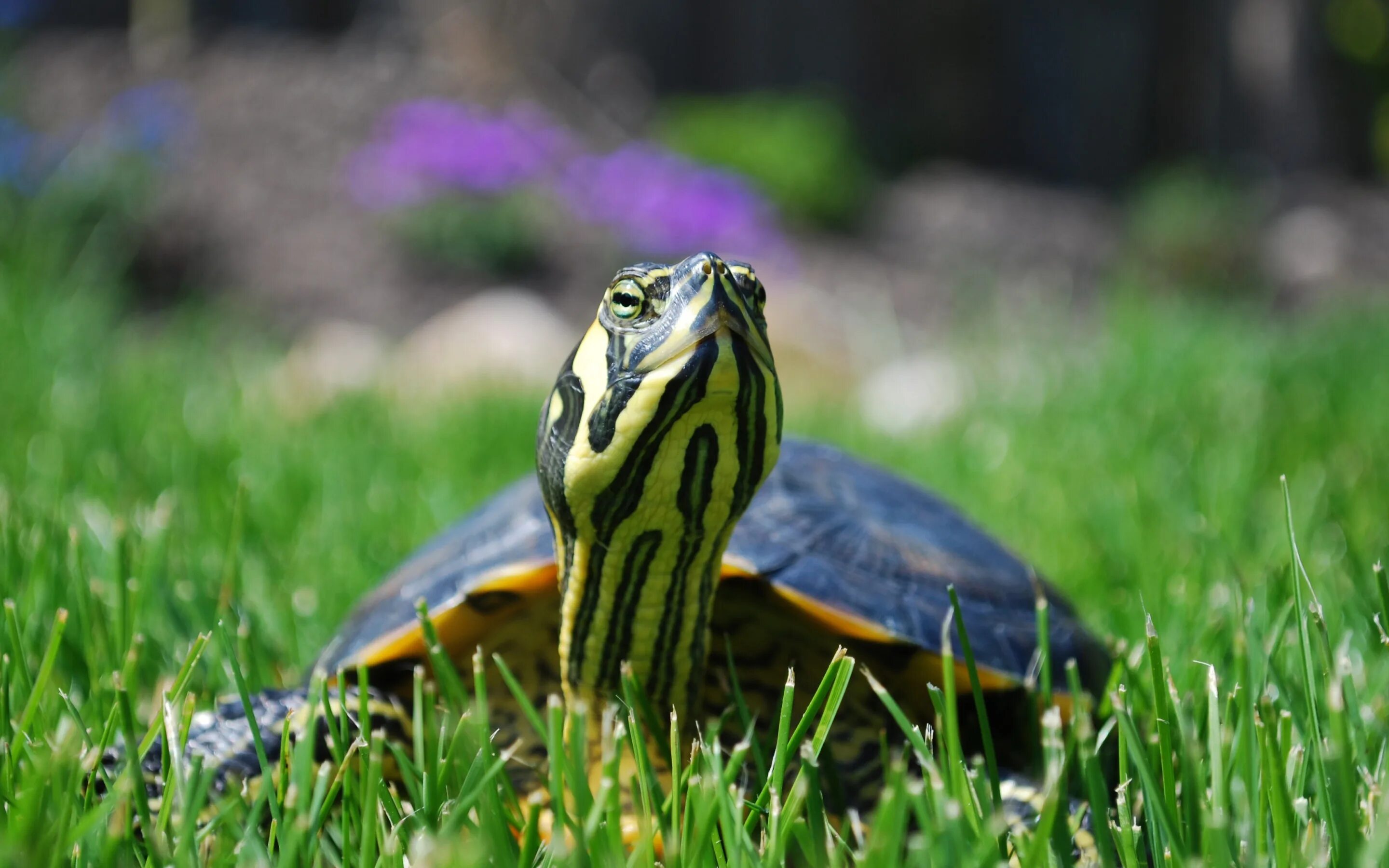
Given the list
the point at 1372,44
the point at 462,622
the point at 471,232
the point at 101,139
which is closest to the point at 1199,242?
the point at 1372,44

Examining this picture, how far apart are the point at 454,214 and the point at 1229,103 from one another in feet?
24.5

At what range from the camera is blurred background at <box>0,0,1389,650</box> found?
8.91 ft

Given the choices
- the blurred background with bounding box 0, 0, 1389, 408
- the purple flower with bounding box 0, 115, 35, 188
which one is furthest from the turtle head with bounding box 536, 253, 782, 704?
the purple flower with bounding box 0, 115, 35, 188

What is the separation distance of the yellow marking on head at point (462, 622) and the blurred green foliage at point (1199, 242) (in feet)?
21.2

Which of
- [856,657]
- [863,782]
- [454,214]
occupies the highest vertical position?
[856,657]

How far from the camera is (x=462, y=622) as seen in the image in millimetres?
1415

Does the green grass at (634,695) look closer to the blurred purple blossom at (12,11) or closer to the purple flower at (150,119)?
the purple flower at (150,119)

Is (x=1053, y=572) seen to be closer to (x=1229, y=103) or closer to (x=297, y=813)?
(x=297, y=813)

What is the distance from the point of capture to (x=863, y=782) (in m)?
1.42

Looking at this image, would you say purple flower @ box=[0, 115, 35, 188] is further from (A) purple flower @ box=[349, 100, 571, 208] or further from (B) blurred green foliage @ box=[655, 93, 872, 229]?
(B) blurred green foliage @ box=[655, 93, 872, 229]

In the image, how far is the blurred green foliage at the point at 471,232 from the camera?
540 centimetres

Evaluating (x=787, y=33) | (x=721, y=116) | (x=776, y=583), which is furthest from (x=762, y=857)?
(x=787, y=33)

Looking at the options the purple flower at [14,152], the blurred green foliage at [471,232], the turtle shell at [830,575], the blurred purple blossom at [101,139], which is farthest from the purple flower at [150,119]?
the turtle shell at [830,575]

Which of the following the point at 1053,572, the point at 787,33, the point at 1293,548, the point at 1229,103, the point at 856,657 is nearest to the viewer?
the point at 1293,548
